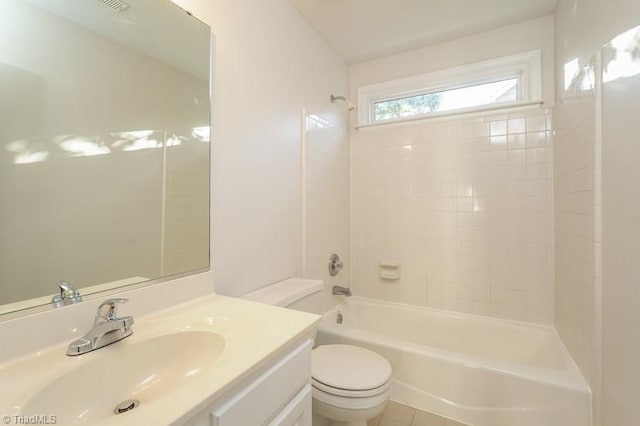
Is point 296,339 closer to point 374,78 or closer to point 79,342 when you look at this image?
point 79,342

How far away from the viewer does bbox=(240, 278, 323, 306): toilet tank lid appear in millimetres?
1319

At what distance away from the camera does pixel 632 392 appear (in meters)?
0.94

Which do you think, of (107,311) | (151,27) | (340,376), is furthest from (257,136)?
(340,376)

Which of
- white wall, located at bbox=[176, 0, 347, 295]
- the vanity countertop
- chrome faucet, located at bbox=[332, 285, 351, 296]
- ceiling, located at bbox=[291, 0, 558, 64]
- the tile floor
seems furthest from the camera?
chrome faucet, located at bbox=[332, 285, 351, 296]

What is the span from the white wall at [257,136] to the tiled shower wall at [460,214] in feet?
2.75

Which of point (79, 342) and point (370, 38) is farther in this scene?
point (370, 38)

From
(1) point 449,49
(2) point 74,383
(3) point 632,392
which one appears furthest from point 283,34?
(3) point 632,392

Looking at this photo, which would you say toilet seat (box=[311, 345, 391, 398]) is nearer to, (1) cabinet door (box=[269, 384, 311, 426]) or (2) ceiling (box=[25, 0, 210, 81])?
(1) cabinet door (box=[269, 384, 311, 426])

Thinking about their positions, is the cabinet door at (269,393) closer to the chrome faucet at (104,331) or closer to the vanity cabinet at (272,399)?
the vanity cabinet at (272,399)

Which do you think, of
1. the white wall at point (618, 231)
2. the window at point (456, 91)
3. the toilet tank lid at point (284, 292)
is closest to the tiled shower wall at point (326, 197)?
the toilet tank lid at point (284, 292)

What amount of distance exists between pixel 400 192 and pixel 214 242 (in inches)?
63.4

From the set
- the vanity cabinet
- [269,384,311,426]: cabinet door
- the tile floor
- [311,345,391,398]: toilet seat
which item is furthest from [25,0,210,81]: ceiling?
the tile floor

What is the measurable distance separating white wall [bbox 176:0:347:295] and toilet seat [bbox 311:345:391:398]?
19.8 inches

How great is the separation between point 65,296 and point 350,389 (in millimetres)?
1047
